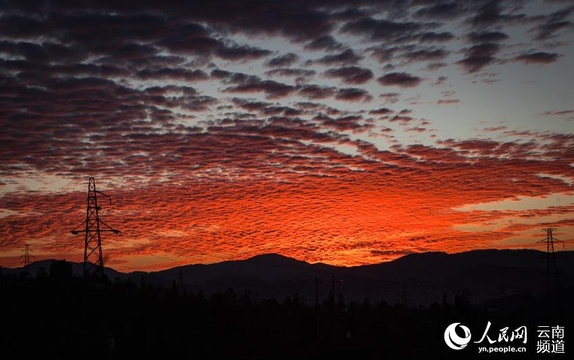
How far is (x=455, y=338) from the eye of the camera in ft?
195

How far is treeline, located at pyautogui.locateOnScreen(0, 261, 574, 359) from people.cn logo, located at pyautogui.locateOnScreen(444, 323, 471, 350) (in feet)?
2.99

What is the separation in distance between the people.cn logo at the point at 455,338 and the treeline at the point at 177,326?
0.91 metres

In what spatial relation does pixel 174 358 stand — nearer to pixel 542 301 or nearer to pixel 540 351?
pixel 540 351

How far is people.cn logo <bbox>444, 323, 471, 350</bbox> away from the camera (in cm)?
5644

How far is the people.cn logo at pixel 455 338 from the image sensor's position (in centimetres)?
5644

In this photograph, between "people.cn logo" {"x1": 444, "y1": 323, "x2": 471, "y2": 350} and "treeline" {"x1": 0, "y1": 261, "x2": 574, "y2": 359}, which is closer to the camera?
"treeline" {"x1": 0, "y1": 261, "x2": 574, "y2": 359}

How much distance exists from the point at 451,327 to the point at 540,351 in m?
7.86

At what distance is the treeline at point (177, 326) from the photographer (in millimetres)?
42625

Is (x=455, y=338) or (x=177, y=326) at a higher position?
(x=177, y=326)

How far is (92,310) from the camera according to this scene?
49562 mm

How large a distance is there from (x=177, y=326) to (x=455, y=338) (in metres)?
24.8

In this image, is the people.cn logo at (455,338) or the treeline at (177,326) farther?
the people.cn logo at (455,338)

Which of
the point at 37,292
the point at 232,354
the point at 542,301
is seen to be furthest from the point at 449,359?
the point at 542,301

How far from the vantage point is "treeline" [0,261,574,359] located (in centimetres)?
4262
